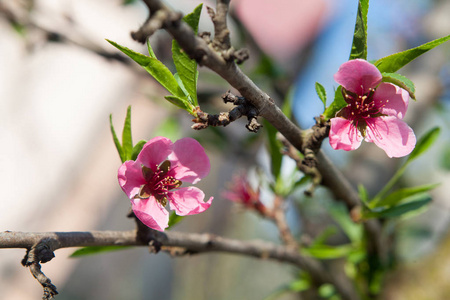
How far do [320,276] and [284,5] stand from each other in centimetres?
254

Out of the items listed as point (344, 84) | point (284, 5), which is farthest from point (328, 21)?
point (344, 84)

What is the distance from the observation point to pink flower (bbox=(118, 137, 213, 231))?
1.65 ft

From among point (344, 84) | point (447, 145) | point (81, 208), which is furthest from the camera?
point (81, 208)

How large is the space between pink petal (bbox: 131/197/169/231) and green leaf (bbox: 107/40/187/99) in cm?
14

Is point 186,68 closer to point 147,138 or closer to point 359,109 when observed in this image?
point 359,109

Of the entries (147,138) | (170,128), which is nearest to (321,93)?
(170,128)

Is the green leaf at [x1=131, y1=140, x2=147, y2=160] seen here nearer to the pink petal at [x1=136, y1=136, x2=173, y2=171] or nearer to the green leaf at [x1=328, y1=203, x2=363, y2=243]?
the pink petal at [x1=136, y1=136, x2=173, y2=171]

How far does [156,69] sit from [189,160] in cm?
13

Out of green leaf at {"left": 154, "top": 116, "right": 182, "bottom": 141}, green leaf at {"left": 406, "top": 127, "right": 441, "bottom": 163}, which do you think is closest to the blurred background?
green leaf at {"left": 154, "top": 116, "right": 182, "bottom": 141}

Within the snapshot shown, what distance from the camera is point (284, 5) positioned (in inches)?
118

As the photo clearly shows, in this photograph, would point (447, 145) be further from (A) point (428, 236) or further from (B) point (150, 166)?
(B) point (150, 166)

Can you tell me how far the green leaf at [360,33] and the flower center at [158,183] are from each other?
0.28 m

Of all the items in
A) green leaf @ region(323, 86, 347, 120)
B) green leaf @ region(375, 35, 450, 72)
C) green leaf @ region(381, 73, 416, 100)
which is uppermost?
green leaf @ region(375, 35, 450, 72)

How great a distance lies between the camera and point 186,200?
0.53 meters
